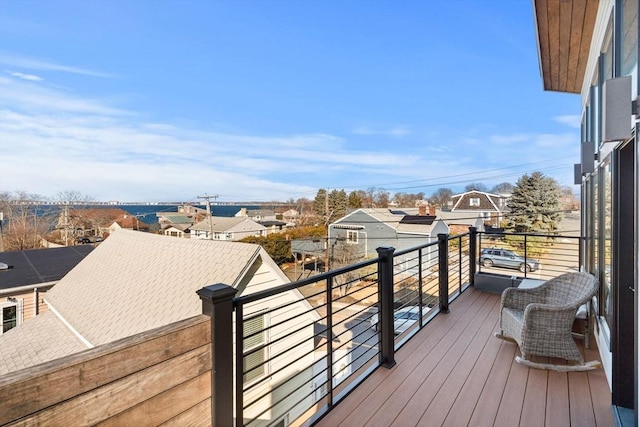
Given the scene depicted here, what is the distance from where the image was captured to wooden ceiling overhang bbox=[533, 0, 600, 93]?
313cm

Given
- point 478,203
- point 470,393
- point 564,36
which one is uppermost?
point 564,36

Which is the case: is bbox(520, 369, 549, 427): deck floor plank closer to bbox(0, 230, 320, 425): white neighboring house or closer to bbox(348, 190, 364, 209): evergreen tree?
bbox(0, 230, 320, 425): white neighboring house

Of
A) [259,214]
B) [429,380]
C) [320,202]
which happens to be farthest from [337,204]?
[429,380]

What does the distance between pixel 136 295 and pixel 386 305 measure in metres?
5.34

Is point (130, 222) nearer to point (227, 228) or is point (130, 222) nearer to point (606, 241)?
point (227, 228)

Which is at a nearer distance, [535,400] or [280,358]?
[535,400]

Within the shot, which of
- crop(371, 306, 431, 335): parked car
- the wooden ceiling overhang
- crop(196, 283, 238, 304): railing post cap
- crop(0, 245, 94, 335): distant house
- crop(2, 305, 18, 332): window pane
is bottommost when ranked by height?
crop(2, 305, 18, 332): window pane

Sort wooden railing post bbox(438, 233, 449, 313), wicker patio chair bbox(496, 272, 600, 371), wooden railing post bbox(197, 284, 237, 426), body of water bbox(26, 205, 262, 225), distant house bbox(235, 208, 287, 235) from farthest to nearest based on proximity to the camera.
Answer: distant house bbox(235, 208, 287, 235)
body of water bbox(26, 205, 262, 225)
wooden railing post bbox(438, 233, 449, 313)
wicker patio chair bbox(496, 272, 600, 371)
wooden railing post bbox(197, 284, 237, 426)

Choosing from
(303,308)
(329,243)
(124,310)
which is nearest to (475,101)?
(329,243)

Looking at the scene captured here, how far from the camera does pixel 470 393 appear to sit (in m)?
2.38

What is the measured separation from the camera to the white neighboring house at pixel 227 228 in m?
24.4

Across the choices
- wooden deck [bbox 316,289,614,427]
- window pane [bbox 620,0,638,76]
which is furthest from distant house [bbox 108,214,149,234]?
window pane [bbox 620,0,638,76]

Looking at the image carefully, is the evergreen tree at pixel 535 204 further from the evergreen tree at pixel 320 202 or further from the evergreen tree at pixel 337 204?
the evergreen tree at pixel 320 202

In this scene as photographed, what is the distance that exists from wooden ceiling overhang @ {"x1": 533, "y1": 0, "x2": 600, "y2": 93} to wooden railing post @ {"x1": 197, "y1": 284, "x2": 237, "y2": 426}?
12.2 ft
